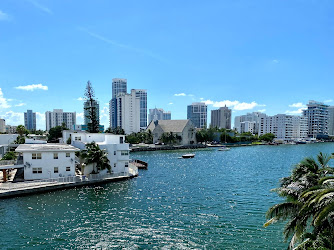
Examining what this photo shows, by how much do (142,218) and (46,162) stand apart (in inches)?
771

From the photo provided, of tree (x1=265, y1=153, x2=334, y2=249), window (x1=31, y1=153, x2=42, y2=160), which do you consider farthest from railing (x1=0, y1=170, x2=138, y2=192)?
tree (x1=265, y1=153, x2=334, y2=249)

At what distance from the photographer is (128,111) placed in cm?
19450

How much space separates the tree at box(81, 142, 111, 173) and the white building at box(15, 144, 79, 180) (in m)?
2.39

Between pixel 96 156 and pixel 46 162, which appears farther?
pixel 96 156

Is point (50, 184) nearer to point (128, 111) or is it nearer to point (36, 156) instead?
point (36, 156)

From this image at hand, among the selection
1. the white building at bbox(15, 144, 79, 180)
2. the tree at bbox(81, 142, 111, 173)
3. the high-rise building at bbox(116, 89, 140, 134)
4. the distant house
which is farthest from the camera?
the high-rise building at bbox(116, 89, 140, 134)

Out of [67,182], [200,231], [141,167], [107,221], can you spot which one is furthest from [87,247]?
[141,167]

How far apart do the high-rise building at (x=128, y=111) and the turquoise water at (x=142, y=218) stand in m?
162

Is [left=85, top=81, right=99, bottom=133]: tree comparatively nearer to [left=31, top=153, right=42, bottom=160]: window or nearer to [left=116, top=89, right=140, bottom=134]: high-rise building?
[left=31, top=153, right=42, bottom=160]: window

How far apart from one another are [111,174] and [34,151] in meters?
12.0

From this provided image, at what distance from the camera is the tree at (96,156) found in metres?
35.8

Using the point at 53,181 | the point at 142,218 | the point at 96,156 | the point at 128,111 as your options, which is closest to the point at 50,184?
the point at 53,181

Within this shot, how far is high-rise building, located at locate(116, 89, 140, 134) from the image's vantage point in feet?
634

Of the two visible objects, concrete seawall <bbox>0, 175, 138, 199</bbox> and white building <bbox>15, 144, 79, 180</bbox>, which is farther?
white building <bbox>15, 144, 79, 180</bbox>
